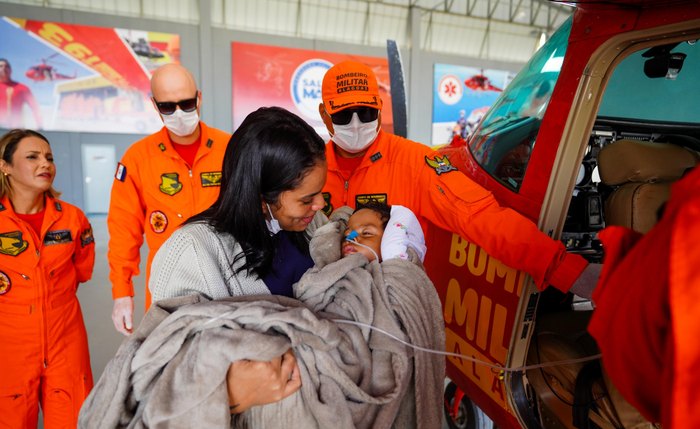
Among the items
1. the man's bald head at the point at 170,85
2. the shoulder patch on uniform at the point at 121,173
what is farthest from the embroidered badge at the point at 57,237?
the man's bald head at the point at 170,85

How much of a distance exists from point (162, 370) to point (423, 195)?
56.1 inches

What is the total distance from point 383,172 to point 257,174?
102cm

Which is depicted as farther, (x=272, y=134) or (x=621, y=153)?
(x=621, y=153)

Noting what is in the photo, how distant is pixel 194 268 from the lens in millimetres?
1124

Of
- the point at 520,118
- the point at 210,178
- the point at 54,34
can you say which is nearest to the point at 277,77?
the point at 54,34

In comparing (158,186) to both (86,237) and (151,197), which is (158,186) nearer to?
(151,197)

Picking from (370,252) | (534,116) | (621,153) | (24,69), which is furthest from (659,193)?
(24,69)

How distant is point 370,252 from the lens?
145cm

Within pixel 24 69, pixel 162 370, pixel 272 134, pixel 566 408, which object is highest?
pixel 24 69

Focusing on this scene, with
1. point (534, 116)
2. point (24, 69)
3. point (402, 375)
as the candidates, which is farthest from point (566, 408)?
point (24, 69)

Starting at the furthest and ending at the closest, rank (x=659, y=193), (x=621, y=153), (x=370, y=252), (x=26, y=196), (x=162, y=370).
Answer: (x=26, y=196)
(x=621, y=153)
(x=659, y=193)
(x=370, y=252)
(x=162, y=370)

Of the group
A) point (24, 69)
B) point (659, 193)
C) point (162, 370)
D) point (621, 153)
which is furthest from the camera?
point (24, 69)

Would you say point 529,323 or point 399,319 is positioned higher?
point 399,319

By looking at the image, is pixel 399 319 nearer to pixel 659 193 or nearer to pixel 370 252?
pixel 370 252
